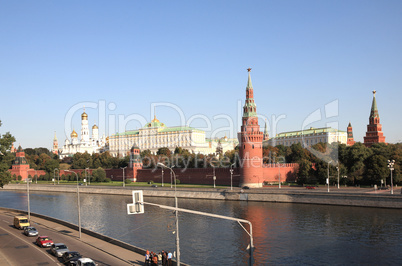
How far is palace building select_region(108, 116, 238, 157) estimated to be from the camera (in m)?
166

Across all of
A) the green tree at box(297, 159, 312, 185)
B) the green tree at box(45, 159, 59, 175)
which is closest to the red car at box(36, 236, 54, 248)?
the green tree at box(297, 159, 312, 185)

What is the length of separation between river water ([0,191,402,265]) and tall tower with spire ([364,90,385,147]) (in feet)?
206

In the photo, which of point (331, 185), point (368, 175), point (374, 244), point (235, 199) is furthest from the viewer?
point (331, 185)

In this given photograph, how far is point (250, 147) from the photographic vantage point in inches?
2921

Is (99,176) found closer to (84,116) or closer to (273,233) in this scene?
(273,233)

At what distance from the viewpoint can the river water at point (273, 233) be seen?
2745cm

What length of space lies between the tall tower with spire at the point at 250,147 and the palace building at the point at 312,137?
78.1 m

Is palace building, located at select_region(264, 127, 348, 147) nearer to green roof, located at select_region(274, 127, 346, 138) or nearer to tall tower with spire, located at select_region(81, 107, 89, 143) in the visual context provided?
green roof, located at select_region(274, 127, 346, 138)

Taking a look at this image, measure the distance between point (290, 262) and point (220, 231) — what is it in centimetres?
1113

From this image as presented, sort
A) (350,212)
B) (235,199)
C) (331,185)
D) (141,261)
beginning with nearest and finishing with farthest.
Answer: (141,261), (350,212), (235,199), (331,185)

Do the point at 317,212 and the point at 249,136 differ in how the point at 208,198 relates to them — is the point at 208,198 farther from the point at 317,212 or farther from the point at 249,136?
the point at 317,212

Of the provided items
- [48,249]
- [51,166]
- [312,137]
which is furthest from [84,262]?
[312,137]

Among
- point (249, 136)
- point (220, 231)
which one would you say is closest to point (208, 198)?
point (249, 136)

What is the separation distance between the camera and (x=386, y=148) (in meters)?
72.2
